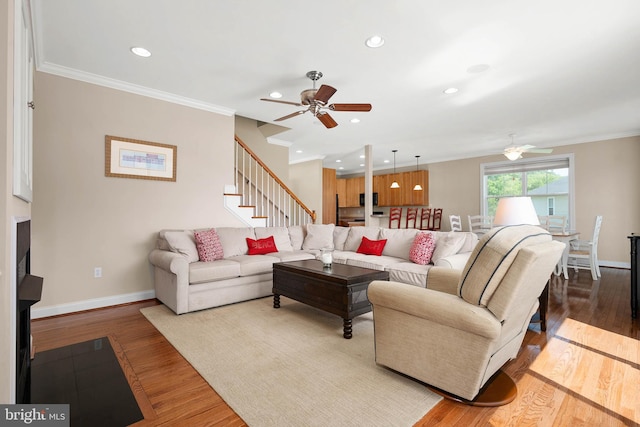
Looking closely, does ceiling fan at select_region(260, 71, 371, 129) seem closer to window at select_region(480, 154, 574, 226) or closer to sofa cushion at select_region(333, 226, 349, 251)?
sofa cushion at select_region(333, 226, 349, 251)

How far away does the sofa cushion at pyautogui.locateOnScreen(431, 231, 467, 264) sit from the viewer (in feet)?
12.3

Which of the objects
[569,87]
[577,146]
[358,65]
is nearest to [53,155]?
[358,65]

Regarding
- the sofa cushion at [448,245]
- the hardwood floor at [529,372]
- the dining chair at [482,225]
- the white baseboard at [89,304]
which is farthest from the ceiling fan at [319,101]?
the dining chair at [482,225]

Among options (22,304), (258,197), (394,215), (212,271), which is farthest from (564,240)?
(22,304)

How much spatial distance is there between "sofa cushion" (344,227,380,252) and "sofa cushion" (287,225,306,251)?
759mm

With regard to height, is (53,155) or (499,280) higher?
(53,155)

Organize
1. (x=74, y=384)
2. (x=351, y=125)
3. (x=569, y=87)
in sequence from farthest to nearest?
(x=351, y=125) < (x=569, y=87) < (x=74, y=384)

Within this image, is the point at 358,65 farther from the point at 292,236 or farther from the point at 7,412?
the point at 7,412

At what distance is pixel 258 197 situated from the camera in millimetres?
6234

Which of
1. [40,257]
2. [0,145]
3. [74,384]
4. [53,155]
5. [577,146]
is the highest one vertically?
[577,146]

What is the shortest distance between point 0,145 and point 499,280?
2.22m

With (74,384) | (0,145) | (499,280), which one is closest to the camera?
(0,145)

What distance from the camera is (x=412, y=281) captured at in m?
3.56

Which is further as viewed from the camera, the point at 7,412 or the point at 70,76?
the point at 70,76
